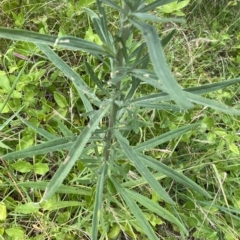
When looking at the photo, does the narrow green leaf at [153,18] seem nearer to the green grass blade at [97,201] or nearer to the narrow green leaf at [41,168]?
the green grass blade at [97,201]

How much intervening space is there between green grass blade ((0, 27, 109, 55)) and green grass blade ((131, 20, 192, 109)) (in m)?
0.20

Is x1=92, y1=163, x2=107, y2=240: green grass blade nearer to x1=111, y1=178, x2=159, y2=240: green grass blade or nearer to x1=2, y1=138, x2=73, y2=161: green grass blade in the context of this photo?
x1=111, y1=178, x2=159, y2=240: green grass blade

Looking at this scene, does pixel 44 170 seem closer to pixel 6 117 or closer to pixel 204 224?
pixel 6 117

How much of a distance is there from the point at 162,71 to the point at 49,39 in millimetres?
310

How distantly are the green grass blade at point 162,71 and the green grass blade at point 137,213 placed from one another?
0.80 metres

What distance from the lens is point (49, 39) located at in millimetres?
809

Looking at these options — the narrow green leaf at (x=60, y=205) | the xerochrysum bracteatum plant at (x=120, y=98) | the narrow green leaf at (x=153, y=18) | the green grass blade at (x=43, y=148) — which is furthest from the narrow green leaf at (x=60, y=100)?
the narrow green leaf at (x=153, y=18)

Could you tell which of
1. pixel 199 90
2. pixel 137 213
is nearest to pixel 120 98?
pixel 199 90

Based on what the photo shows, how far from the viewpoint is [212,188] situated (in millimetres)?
1791

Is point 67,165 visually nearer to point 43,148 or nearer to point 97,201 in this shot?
point 43,148

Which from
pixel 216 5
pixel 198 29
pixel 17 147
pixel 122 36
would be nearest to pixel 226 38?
pixel 198 29

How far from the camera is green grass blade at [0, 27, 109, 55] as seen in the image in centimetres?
74

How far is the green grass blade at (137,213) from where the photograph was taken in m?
1.32

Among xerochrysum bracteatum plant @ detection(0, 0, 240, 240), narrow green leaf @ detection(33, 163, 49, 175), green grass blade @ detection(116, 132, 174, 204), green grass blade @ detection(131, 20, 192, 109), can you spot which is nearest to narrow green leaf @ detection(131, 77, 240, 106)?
xerochrysum bracteatum plant @ detection(0, 0, 240, 240)
